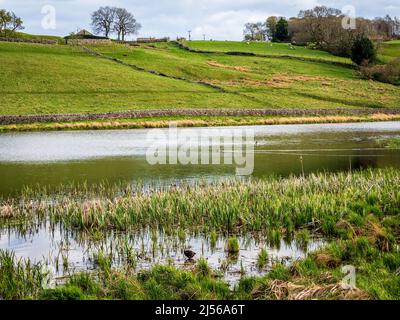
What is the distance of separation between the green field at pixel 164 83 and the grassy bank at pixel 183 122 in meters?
5.58

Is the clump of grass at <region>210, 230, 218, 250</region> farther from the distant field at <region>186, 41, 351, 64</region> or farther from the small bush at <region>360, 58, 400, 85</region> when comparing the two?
the distant field at <region>186, 41, 351, 64</region>

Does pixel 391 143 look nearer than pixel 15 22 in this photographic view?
Yes

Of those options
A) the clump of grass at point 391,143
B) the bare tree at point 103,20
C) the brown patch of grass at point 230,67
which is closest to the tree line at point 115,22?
the bare tree at point 103,20

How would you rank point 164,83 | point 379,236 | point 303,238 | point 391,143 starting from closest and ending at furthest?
point 379,236 → point 303,238 → point 391,143 → point 164,83

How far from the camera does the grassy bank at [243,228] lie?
35.6ft

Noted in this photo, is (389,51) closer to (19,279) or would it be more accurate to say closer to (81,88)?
(81,88)

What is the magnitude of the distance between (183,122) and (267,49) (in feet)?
275

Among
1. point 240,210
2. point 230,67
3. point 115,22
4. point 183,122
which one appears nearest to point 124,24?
point 115,22

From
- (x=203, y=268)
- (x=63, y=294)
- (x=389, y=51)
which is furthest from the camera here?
(x=389, y=51)

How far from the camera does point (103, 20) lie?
165m

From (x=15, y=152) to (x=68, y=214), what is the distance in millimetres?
22489

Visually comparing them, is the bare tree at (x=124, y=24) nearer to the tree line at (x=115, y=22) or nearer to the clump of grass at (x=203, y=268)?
the tree line at (x=115, y=22)

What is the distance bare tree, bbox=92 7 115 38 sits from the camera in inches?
6496

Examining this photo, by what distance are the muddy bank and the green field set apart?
11.6 feet
